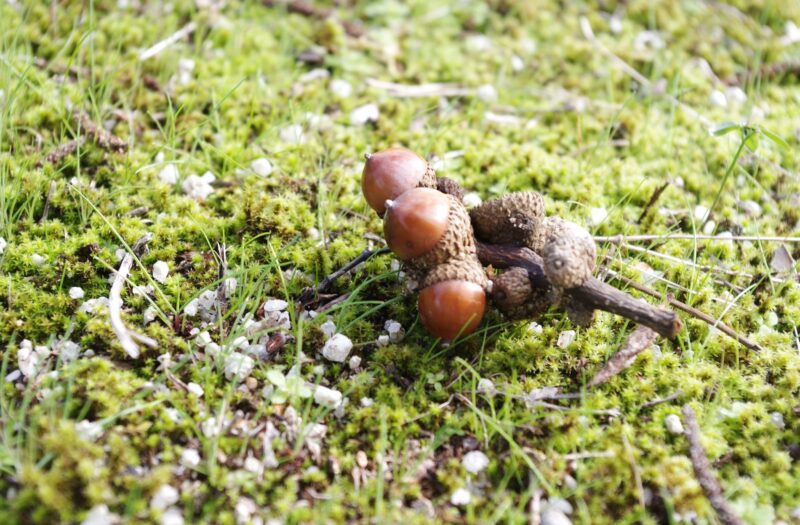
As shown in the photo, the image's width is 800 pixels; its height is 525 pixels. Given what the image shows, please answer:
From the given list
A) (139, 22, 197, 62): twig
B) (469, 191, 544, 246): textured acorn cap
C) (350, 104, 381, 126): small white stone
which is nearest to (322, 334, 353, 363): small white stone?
(469, 191, 544, 246): textured acorn cap

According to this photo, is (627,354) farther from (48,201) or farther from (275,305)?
(48,201)

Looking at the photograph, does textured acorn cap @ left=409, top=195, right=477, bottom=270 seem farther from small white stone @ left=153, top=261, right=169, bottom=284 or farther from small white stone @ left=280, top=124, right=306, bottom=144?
small white stone @ left=280, top=124, right=306, bottom=144

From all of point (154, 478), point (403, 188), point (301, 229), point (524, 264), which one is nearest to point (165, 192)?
point (301, 229)

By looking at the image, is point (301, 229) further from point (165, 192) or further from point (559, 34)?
point (559, 34)

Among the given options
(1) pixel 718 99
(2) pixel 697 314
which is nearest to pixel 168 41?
(2) pixel 697 314

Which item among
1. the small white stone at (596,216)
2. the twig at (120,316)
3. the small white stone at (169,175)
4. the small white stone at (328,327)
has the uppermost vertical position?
the small white stone at (169,175)

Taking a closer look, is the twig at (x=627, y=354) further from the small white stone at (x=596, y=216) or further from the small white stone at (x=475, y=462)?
the small white stone at (x=596, y=216)

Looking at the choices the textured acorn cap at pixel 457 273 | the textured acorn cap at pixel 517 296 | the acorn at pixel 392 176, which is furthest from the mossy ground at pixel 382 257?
the acorn at pixel 392 176
